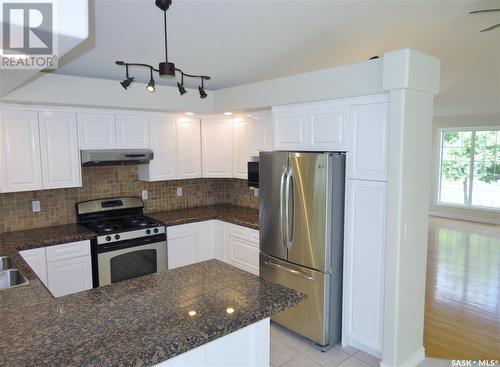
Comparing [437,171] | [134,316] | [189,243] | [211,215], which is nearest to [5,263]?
[134,316]

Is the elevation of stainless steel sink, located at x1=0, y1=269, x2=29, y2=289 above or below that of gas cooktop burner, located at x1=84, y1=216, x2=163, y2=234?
below

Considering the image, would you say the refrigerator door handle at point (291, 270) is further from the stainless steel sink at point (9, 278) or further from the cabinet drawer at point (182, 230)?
the stainless steel sink at point (9, 278)

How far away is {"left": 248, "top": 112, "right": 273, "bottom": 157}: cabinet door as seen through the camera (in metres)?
4.14

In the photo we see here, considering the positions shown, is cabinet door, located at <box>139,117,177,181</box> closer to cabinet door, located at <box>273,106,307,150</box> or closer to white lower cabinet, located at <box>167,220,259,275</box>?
white lower cabinet, located at <box>167,220,259,275</box>

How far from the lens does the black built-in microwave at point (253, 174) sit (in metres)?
4.05

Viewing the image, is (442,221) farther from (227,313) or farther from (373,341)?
(227,313)

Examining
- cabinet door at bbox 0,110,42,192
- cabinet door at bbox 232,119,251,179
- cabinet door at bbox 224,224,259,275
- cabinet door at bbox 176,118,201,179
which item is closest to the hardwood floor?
cabinet door at bbox 224,224,259,275

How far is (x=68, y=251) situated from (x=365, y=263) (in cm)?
279

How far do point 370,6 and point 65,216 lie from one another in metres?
3.67

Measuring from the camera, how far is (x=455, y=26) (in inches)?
122

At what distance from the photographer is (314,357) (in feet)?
10.0

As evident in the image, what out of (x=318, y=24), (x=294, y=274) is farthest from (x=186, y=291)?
(x=318, y=24)

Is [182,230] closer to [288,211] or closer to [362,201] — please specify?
[288,211]

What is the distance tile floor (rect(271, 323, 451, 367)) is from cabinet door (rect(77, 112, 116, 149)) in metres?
2.70
